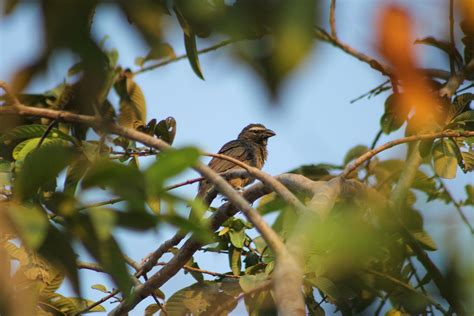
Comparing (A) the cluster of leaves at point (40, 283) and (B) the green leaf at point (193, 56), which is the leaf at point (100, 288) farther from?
(B) the green leaf at point (193, 56)

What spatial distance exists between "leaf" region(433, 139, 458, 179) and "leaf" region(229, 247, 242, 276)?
4.57 feet

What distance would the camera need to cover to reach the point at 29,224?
1.70 m

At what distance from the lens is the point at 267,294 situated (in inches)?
156

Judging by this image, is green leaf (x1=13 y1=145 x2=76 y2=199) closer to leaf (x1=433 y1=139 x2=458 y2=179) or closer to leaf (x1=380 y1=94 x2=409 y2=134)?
leaf (x1=433 y1=139 x2=458 y2=179)

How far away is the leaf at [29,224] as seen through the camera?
5.44 feet

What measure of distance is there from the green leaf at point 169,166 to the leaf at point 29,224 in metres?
0.31

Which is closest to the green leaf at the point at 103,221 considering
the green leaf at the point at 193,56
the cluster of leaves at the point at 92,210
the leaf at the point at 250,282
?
the cluster of leaves at the point at 92,210

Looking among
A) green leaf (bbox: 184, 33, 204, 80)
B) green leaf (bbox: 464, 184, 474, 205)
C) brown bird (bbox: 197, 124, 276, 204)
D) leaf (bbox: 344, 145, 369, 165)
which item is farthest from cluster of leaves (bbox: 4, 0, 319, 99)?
brown bird (bbox: 197, 124, 276, 204)

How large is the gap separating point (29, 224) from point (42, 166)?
160 millimetres

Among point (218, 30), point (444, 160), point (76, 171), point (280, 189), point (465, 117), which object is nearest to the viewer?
point (218, 30)

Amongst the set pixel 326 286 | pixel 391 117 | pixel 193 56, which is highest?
pixel 391 117

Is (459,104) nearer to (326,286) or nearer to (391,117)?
(391,117)

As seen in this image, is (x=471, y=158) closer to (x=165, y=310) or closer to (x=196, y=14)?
(x=165, y=310)

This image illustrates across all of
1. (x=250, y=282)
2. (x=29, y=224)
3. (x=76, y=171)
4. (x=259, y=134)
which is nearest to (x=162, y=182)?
(x=29, y=224)
